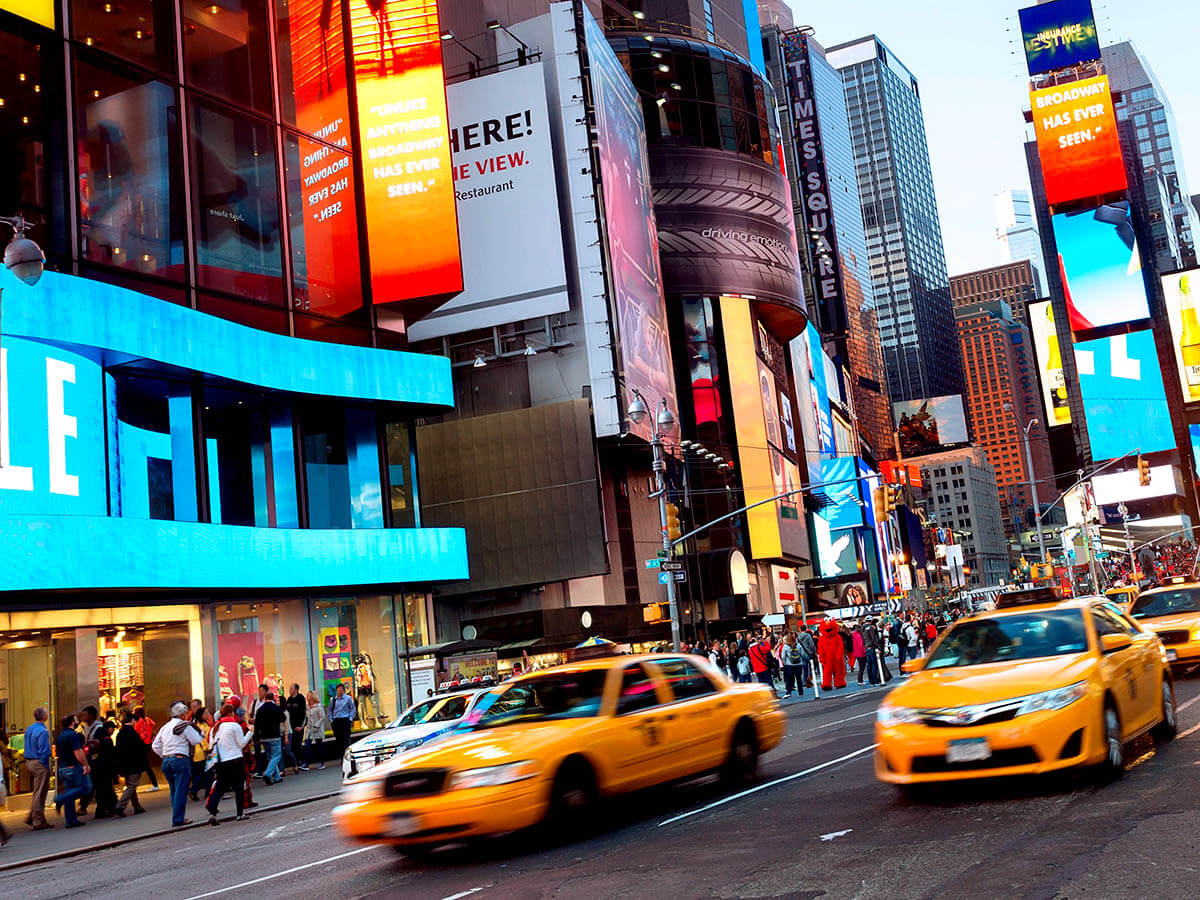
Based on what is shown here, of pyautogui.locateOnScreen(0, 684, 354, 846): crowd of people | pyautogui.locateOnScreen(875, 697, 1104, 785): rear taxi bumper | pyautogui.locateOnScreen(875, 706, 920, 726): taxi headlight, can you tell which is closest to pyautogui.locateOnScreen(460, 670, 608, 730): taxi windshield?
pyautogui.locateOnScreen(875, 706, 920, 726): taxi headlight

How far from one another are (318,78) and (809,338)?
61879 millimetres

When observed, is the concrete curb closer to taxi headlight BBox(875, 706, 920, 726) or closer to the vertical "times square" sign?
taxi headlight BBox(875, 706, 920, 726)

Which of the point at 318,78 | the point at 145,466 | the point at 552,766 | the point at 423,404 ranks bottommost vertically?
the point at 552,766

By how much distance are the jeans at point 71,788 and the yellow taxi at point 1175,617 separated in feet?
56.1

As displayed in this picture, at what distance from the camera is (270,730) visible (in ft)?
77.0

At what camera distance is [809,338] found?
302 ft

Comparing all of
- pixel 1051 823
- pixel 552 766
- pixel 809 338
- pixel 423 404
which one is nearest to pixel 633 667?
pixel 552 766

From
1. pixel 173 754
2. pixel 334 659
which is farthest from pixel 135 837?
pixel 334 659

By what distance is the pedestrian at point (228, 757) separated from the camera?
17.3 meters

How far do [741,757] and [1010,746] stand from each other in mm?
4088

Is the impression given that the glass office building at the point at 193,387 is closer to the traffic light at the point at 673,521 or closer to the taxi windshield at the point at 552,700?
the taxi windshield at the point at 552,700

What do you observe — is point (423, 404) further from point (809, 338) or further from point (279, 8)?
point (809, 338)

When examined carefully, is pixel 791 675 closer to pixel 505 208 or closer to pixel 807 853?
pixel 505 208

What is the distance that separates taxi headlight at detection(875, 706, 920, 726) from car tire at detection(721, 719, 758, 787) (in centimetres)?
287
